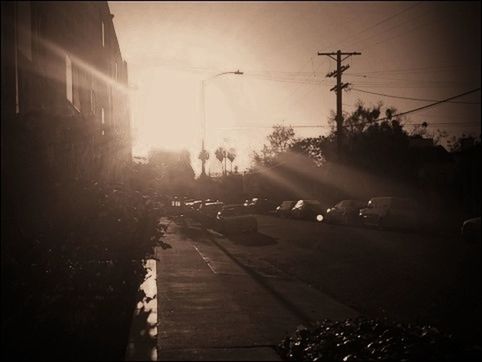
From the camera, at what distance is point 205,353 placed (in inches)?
263

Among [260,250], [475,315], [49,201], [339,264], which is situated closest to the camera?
[49,201]

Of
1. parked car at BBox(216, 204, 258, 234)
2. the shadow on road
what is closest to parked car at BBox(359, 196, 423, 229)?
the shadow on road

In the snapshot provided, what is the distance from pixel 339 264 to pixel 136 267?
1056cm

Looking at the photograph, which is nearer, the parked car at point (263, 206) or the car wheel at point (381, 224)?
A: the car wheel at point (381, 224)

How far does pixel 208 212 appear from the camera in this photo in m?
38.4

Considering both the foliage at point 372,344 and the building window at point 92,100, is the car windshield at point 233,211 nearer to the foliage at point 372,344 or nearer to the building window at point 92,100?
the building window at point 92,100

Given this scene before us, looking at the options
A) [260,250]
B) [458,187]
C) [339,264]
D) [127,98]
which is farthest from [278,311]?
[458,187]

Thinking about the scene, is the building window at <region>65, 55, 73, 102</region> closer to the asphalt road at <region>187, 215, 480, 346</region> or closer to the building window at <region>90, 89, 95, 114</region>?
the building window at <region>90, 89, 95, 114</region>

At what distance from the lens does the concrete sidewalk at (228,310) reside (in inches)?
272

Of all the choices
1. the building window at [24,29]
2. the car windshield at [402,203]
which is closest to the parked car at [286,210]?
the car windshield at [402,203]

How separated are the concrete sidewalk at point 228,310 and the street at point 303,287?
0.05ft

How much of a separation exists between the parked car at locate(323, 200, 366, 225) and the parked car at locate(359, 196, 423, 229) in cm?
414

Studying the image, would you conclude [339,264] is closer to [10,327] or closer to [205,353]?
[205,353]

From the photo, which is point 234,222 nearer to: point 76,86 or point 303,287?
point 303,287
